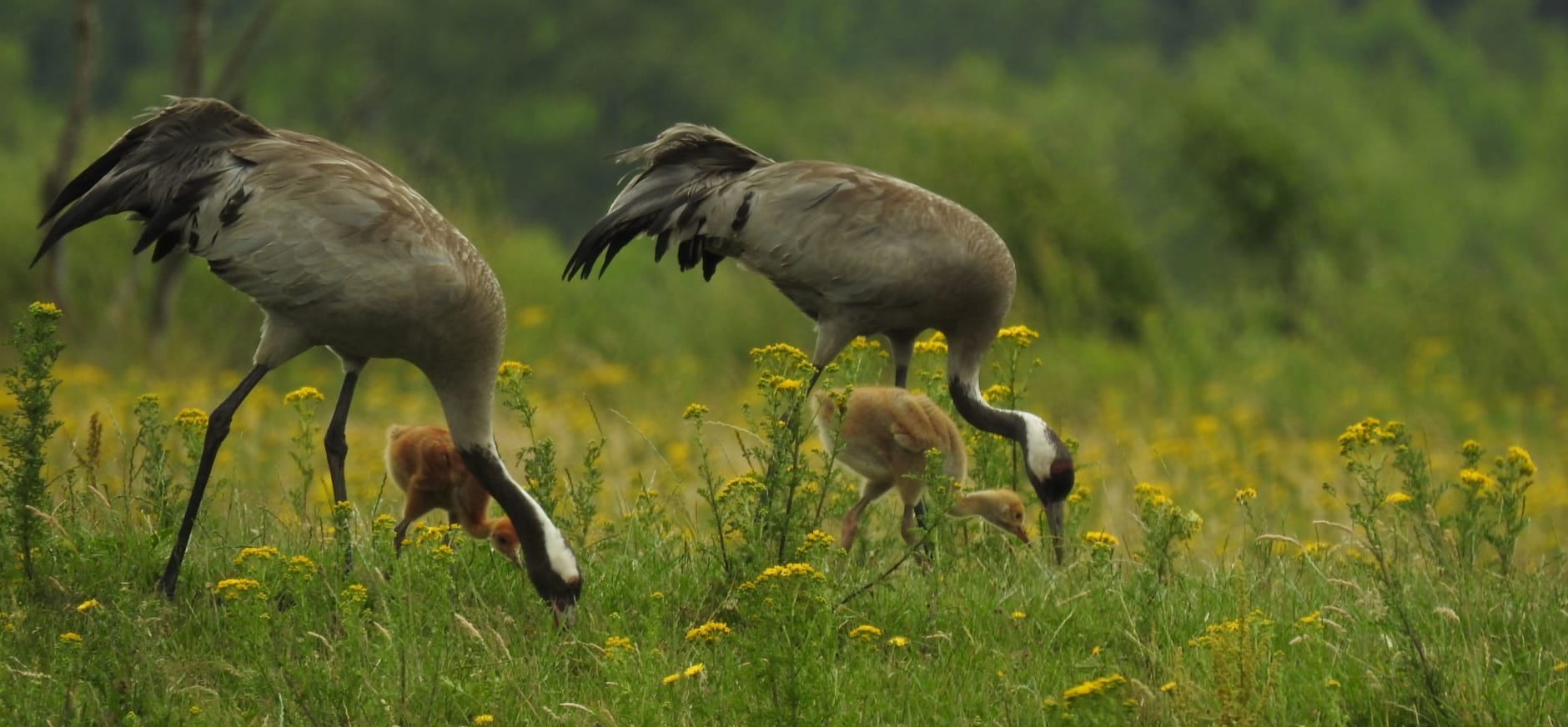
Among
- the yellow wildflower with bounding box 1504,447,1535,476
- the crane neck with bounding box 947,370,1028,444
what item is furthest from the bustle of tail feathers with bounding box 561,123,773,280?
the yellow wildflower with bounding box 1504,447,1535,476

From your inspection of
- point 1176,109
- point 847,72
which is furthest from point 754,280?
point 847,72

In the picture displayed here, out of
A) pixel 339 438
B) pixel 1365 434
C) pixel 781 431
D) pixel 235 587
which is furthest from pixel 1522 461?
pixel 339 438

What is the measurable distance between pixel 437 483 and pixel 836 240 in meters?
1.75

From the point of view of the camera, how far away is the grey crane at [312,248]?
6160 millimetres

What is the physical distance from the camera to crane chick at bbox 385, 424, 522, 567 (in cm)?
676

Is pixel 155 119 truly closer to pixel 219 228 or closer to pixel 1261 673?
pixel 219 228

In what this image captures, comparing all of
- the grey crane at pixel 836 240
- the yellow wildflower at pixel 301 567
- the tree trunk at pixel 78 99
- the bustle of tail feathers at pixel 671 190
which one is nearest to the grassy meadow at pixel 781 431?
the yellow wildflower at pixel 301 567

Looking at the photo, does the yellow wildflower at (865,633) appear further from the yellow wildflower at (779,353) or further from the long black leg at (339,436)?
the long black leg at (339,436)

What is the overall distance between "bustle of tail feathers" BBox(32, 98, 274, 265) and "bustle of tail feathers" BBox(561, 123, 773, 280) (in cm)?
153

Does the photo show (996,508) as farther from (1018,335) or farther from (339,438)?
(339,438)

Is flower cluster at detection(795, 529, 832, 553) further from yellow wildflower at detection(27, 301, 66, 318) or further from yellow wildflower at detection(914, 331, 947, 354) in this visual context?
yellow wildflower at detection(27, 301, 66, 318)

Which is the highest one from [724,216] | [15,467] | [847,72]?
[847,72]

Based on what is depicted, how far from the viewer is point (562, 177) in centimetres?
3253

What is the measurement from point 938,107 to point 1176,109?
2327mm
